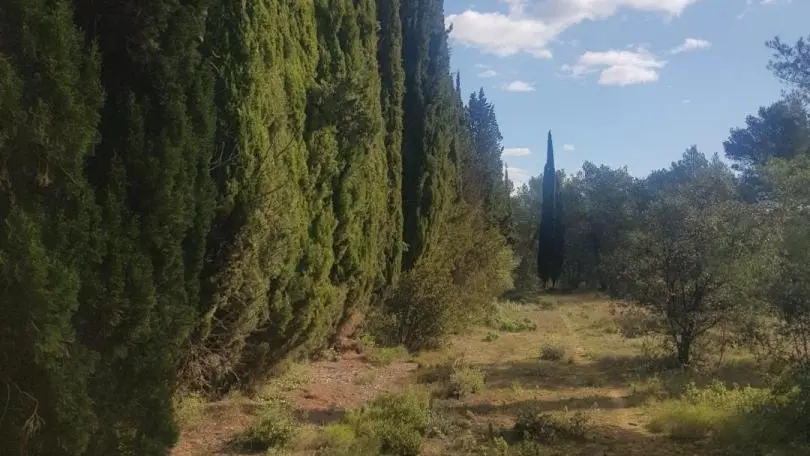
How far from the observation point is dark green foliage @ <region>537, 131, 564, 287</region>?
44.2 meters

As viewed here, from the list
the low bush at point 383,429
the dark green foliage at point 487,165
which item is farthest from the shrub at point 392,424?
the dark green foliage at point 487,165

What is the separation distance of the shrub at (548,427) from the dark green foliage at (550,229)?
36.9 m

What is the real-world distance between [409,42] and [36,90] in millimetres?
15349

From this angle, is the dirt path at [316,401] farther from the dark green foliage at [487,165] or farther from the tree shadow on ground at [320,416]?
the dark green foliage at [487,165]

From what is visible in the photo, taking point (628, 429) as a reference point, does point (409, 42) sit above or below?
above

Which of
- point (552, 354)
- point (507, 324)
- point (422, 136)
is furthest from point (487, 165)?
point (552, 354)

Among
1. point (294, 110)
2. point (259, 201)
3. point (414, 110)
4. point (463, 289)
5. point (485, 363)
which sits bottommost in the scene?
point (485, 363)

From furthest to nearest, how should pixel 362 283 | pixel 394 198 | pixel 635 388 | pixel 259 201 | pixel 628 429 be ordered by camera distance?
pixel 394 198 → pixel 362 283 → pixel 635 388 → pixel 628 429 → pixel 259 201

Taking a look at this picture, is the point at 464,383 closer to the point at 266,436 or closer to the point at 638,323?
the point at 266,436

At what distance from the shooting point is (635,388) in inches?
454

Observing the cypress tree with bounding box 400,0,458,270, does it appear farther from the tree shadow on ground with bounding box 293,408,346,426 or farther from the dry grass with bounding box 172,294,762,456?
the tree shadow on ground with bounding box 293,408,346,426

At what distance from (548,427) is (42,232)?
6.46 metres

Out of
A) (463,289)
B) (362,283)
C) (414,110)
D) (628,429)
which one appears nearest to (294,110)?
(362,283)

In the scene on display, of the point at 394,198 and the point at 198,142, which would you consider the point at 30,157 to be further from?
the point at 394,198
